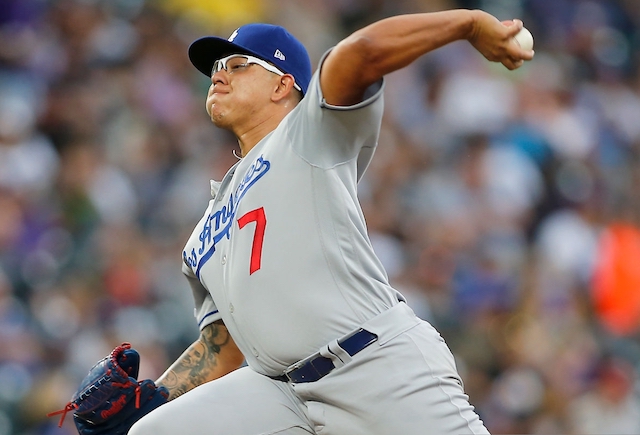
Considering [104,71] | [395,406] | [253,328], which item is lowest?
[395,406]

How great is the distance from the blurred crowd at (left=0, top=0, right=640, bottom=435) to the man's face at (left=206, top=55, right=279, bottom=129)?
3.01 m

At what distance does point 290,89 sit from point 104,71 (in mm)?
4850

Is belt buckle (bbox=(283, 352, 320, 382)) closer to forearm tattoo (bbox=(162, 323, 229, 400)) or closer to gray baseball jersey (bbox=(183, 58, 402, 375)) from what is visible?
gray baseball jersey (bbox=(183, 58, 402, 375))

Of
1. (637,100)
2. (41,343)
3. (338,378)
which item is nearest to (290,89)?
(338,378)

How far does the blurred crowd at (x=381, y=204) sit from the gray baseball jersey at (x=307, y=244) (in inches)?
129

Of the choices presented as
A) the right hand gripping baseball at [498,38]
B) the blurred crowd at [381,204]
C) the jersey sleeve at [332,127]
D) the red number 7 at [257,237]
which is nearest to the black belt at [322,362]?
the red number 7 at [257,237]

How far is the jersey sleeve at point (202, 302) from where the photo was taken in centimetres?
344

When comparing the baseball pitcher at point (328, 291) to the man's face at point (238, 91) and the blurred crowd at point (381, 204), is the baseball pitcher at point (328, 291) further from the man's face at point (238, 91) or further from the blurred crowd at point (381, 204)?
the blurred crowd at point (381, 204)

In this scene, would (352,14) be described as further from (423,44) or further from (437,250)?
(423,44)

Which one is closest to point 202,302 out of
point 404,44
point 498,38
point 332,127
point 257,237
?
point 257,237

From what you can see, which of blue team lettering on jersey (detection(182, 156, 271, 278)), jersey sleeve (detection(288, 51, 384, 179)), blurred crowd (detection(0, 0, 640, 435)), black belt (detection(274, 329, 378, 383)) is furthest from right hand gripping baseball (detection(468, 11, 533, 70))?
blurred crowd (detection(0, 0, 640, 435))

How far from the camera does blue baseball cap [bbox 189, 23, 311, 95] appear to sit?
3359 mm

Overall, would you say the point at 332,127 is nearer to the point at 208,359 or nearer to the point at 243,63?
the point at 243,63

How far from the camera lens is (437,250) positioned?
23.5ft
